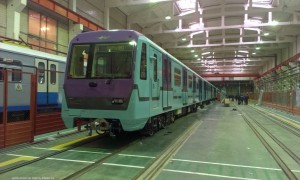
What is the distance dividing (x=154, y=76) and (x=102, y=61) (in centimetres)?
173

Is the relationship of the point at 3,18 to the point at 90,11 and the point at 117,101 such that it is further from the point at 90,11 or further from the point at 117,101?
the point at 117,101

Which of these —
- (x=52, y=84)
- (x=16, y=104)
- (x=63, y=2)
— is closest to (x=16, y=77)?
(x=16, y=104)

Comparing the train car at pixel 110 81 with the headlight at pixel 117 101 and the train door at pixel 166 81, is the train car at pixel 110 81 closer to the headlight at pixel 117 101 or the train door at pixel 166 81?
the headlight at pixel 117 101

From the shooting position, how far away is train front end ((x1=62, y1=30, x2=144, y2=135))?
756 cm

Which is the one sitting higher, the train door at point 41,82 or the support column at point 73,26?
the support column at point 73,26

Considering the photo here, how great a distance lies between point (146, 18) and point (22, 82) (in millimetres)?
16143

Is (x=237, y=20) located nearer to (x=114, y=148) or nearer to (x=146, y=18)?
(x=146, y=18)

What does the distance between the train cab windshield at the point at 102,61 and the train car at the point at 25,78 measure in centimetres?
117

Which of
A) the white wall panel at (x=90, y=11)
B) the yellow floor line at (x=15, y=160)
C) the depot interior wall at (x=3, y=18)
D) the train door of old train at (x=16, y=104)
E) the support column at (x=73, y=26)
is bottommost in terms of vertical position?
the yellow floor line at (x=15, y=160)

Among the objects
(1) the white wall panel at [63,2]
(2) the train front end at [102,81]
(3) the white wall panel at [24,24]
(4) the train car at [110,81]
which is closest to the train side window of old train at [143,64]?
(4) the train car at [110,81]

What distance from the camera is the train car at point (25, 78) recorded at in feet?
31.7

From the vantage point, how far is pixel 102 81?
776 centimetres

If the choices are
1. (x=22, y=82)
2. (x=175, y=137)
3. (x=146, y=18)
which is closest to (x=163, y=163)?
(x=175, y=137)

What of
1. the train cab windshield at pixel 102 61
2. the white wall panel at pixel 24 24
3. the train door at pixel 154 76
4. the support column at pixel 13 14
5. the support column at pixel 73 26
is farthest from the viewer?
the support column at pixel 73 26
